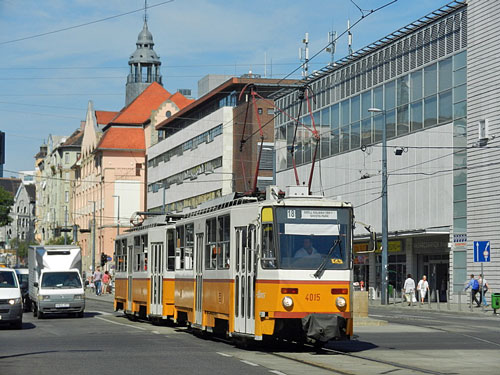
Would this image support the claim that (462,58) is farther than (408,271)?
No

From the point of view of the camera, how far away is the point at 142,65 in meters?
124

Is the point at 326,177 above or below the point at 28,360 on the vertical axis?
above

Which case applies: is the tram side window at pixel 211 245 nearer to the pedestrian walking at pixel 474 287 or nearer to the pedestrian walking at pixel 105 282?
the pedestrian walking at pixel 474 287

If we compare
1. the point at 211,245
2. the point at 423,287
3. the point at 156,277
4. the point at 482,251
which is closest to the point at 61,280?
the point at 156,277

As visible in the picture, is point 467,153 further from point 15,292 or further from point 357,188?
point 15,292

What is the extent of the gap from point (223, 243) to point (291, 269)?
290 cm

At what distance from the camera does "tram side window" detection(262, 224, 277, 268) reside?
19.1 meters

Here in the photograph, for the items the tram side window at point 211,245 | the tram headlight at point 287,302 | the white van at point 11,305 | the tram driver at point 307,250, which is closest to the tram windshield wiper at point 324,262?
the tram driver at point 307,250

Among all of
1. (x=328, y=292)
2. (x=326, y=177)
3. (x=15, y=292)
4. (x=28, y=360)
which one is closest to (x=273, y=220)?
(x=328, y=292)

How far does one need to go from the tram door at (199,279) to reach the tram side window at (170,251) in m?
3.14

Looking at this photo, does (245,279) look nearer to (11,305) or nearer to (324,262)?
(324,262)

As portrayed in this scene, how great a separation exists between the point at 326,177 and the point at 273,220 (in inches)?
1952

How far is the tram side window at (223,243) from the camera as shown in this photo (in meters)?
21.1

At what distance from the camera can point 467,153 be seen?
169 feet
